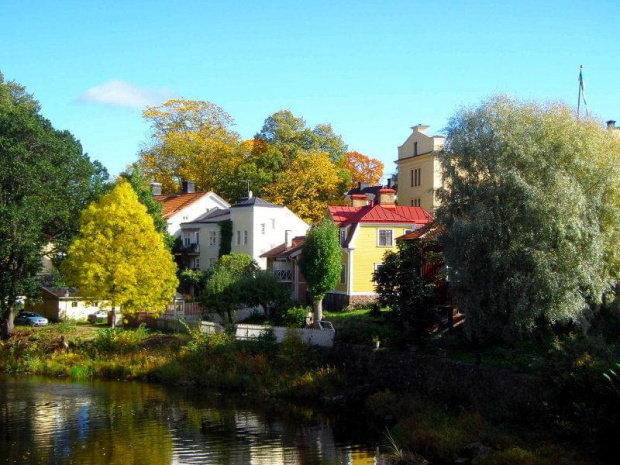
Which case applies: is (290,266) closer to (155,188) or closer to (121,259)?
(121,259)

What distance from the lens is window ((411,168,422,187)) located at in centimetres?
6019

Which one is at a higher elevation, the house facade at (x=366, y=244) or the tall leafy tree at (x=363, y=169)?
the tall leafy tree at (x=363, y=169)

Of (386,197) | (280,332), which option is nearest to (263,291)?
(280,332)

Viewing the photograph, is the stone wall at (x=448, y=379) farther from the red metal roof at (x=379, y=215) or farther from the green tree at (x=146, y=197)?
the green tree at (x=146, y=197)

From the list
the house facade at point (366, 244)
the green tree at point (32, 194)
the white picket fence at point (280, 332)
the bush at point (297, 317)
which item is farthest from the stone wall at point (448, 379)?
the green tree at point (32, 194)

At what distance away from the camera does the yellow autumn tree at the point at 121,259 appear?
44219mm

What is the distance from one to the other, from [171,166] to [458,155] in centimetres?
4780

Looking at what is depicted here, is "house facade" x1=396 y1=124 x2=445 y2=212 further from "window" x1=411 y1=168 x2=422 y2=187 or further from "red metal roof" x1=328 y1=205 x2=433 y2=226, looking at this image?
"red metal roof" x1=328 y1=205 x2=433 y2=226

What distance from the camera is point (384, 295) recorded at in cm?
3375

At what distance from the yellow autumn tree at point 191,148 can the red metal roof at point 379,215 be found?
21499 mm

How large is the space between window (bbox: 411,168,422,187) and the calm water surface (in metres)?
30.3

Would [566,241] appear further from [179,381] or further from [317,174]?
[317,174]

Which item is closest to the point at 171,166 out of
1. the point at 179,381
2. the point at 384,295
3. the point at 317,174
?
the point at 317,174

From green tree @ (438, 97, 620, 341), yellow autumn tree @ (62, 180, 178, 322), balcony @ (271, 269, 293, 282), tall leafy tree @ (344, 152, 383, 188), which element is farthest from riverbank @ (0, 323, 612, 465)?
tall leafy tree @ (344, 152, 383, 188)
